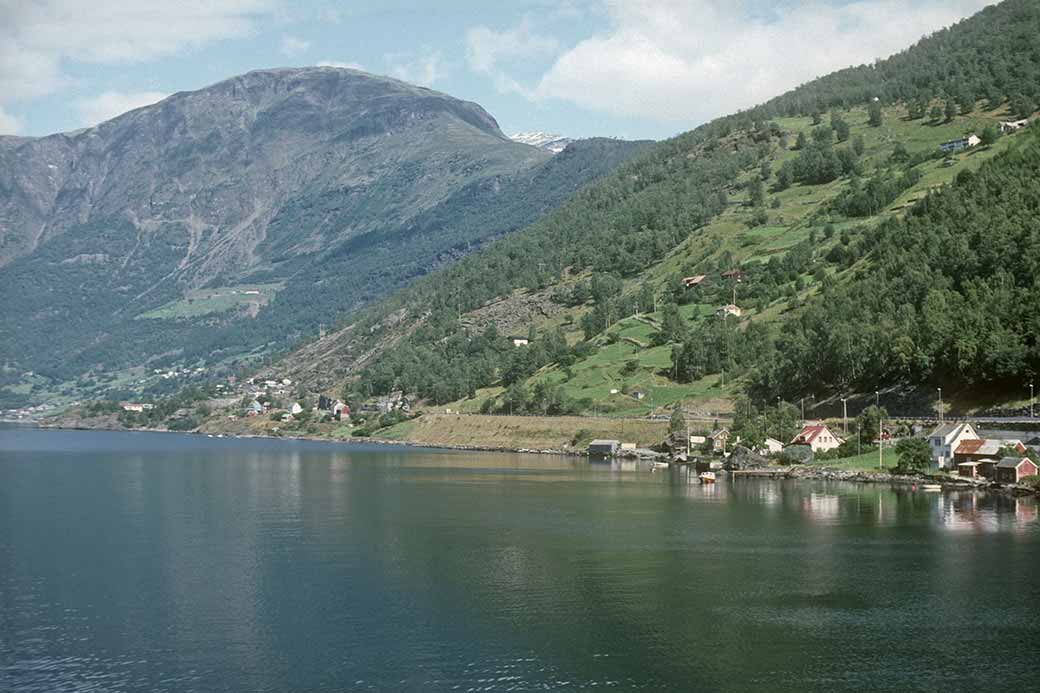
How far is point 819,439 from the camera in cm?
13362

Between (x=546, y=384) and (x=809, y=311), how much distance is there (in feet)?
149

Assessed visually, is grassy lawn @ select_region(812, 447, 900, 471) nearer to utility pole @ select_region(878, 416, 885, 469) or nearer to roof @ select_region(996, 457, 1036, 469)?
utility pole @ select_region(878, 416, 885, 469)

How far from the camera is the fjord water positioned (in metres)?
49.0

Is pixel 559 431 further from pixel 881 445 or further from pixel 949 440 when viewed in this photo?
pixel 949 440

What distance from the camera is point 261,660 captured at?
1992 inches

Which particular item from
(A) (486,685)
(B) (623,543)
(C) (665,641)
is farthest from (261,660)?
(B) (623,543)

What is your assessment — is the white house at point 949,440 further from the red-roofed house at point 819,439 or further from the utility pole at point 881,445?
the red-roofed house at point 819,439

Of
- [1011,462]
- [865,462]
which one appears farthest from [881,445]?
[1011,462]

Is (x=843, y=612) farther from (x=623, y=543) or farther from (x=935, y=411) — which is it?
(x=935, y=411)

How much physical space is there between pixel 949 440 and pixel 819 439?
2158 cm

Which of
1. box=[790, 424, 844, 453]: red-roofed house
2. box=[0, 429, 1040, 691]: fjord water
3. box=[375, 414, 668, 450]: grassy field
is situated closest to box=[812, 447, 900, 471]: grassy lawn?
box=[790, 424, 844, 453]: red-roofed house

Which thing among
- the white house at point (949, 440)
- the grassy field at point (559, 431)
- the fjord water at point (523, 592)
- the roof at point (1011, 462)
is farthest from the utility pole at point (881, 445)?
the grassy field at point (559, 431)

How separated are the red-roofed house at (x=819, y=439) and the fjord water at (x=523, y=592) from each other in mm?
23563

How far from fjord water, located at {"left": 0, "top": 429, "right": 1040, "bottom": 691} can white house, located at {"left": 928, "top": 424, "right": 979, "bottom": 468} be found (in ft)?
31.6
